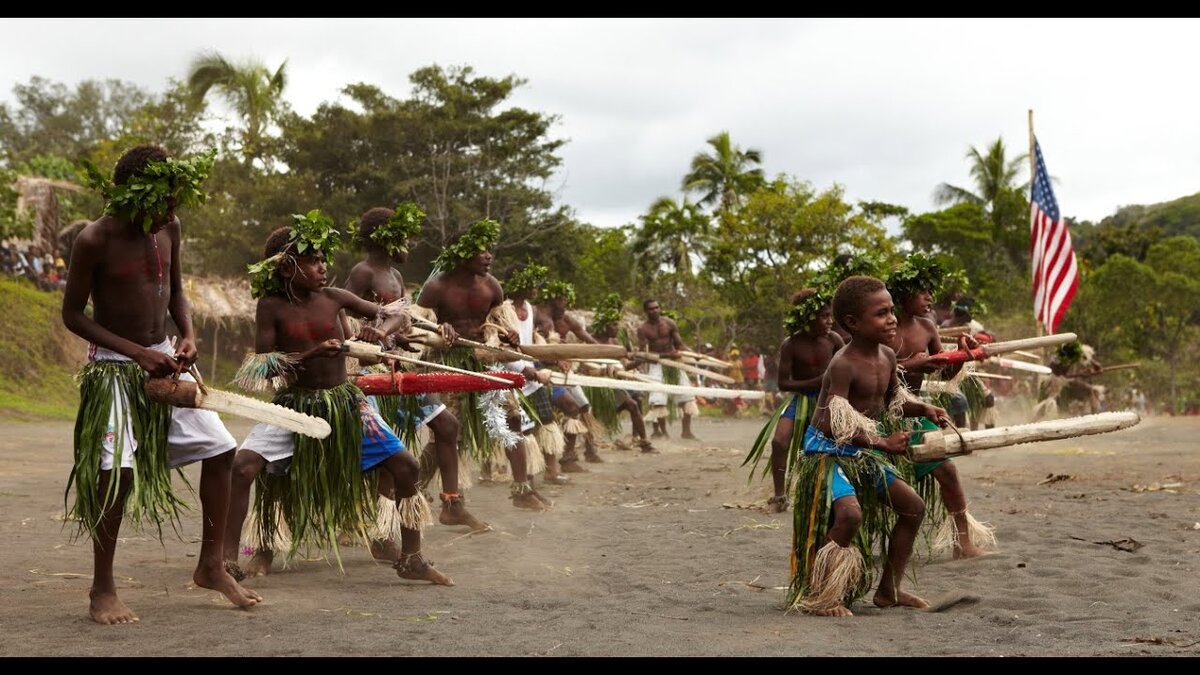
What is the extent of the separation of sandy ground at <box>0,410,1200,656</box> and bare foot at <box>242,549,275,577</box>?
0.07 meters

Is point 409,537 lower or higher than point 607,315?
lower

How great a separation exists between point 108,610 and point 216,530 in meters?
0.51

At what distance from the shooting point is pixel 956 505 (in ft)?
18.8

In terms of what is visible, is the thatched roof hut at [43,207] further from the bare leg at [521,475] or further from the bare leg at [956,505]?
the bare leg at [956,505]

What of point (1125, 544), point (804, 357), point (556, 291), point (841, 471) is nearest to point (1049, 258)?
point (556, 291)

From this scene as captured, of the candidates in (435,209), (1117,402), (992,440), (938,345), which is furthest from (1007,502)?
(435,209)

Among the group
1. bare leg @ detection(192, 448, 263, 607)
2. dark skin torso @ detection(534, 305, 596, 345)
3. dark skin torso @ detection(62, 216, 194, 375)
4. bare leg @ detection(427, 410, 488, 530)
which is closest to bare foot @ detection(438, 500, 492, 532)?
bare leg @ detection(427, 410, 488, 530)

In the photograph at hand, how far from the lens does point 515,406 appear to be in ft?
25.0

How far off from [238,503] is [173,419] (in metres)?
0.90

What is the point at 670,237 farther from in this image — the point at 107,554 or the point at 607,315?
the point at 107,554
